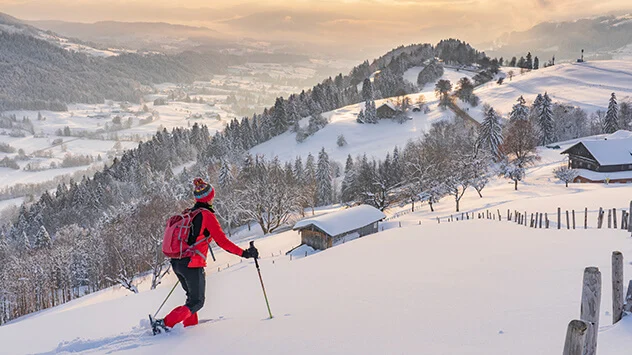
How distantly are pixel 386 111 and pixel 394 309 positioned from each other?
95449 mm

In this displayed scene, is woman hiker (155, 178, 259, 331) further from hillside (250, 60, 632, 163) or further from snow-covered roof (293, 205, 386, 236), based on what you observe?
hillside (250, 60, 632, 163)

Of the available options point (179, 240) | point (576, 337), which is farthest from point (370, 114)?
point (576, 337)

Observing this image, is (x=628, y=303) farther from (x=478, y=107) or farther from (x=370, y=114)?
(x=478, y=107)

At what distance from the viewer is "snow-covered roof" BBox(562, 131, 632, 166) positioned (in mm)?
46469

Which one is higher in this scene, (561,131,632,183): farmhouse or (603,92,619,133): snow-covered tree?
(603,92,619,133): snow-covered tree

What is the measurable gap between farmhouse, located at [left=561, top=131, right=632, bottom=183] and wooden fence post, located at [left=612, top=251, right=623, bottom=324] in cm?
4835

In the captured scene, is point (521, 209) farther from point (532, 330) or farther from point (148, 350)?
point (148, 350)

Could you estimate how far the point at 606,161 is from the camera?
4659cm

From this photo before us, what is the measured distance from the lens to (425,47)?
6555 inches

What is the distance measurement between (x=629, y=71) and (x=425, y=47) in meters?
68.5

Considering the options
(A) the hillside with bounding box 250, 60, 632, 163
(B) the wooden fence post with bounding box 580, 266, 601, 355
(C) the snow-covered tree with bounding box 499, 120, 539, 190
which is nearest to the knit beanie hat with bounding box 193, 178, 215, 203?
(B) the wooden fence post with bounding box 580, 266, 601, 355

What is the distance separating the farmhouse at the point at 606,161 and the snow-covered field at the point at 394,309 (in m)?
41.6

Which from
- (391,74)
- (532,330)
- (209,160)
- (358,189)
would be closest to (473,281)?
(532,330)

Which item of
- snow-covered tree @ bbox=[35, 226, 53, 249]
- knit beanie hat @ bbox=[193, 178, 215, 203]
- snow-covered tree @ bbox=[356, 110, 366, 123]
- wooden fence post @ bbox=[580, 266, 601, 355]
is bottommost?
snow-covered tree @ bbox=[35, 226, 53, 249]
